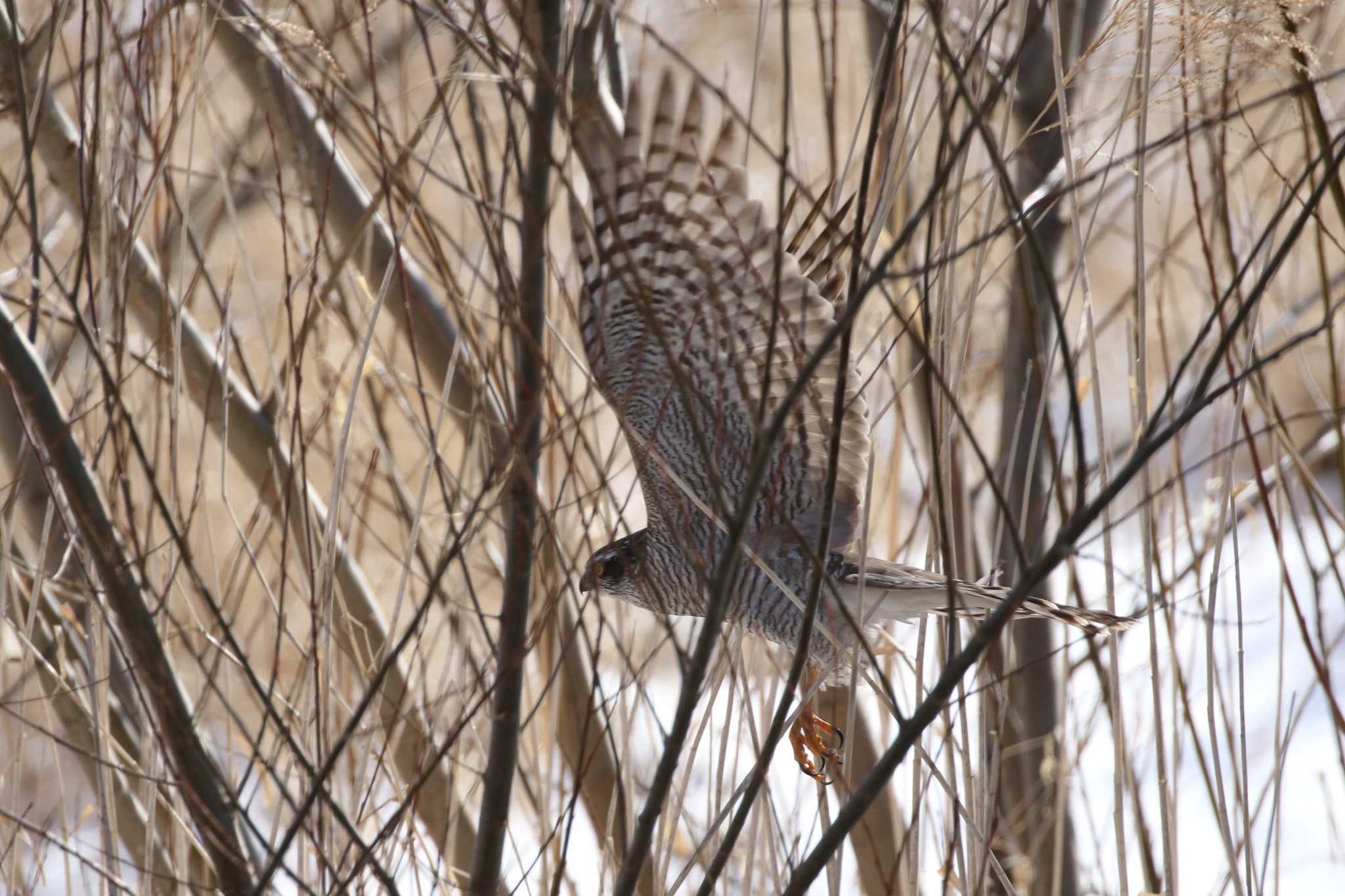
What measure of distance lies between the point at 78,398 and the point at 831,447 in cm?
95

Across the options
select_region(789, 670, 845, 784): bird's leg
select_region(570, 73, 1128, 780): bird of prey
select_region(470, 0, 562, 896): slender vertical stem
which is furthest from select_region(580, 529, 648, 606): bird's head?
select_region(470, 0, 562, 896): slender vertical stem

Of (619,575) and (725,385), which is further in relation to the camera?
(619,575)

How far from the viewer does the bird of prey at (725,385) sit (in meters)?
1.47

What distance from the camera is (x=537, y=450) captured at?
3.50 feet

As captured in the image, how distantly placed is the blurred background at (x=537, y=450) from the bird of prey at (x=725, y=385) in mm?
94

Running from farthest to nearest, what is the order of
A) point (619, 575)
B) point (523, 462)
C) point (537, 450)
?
1. point (619, 575)
2. point (537, 450)
3. point (523, 462)

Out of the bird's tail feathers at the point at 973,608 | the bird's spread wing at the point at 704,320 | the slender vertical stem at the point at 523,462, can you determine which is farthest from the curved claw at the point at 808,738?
the slender vertical stem at the point at 523,462

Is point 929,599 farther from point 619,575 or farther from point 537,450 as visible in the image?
point 537,450

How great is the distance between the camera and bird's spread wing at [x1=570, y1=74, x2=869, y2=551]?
146 centimetres

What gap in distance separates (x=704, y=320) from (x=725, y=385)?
0.41 metres

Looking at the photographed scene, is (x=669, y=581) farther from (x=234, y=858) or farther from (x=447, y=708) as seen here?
(x=447, y=708)

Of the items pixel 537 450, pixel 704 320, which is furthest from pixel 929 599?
pixel 537 450

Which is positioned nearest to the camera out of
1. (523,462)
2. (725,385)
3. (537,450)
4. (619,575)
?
(523,462)

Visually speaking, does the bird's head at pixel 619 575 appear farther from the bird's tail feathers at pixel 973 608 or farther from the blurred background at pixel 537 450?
the bird's tail feathers at pixel 973 608
